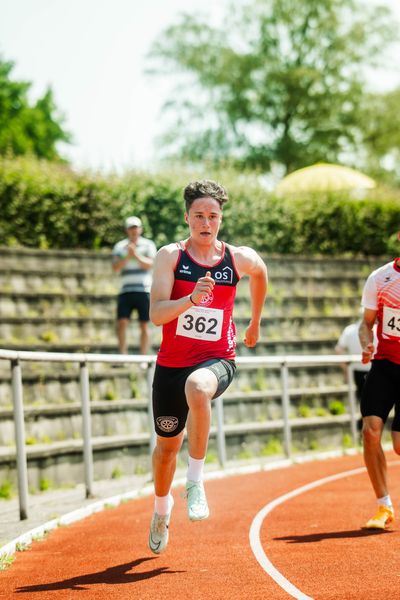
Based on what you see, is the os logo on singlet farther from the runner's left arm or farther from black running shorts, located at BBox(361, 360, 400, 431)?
black running shorts, located at BBox(361, 360, 400, 431)

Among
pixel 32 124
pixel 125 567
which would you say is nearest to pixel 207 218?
pixel 125 567

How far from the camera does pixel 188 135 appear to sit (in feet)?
145

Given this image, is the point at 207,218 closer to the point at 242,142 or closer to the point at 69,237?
the point at 69,237

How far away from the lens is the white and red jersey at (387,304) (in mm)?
8539

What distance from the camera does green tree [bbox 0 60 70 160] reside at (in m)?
59.5

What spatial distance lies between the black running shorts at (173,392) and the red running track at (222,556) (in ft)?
3.24

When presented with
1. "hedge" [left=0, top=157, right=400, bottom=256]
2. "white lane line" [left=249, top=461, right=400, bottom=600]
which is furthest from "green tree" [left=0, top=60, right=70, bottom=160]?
"white lane line" [left=249, top=461, right=400, bottom=600]

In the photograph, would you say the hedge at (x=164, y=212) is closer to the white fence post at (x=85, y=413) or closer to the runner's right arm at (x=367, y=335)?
the white fence post at (x=85, y=413)

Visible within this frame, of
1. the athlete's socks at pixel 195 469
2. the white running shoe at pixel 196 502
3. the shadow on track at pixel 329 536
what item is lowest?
the shadow on track at pixel 329 536

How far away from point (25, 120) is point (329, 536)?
55.3m

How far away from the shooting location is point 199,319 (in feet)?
23.4

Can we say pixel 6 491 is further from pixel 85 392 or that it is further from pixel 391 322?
pixel 391 322

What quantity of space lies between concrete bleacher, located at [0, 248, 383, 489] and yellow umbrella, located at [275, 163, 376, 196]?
3771 mm

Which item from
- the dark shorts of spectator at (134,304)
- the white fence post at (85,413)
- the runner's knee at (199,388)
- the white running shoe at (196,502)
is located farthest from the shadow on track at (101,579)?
the dark shorts of spectator at (134,304)
